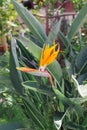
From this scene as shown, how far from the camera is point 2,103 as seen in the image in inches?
125

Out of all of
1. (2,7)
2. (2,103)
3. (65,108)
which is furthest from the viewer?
(2,7)

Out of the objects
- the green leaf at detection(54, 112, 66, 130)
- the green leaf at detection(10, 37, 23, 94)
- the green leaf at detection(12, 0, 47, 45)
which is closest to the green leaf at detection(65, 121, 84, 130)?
the green leaf at detection(54, 112, 66, 130)

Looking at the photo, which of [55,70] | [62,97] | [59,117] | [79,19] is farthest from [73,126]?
[79,19]

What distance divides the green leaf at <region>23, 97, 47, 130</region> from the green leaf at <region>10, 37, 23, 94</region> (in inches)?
4.0

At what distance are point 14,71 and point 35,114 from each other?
0.33 meters

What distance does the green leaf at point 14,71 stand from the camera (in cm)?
220

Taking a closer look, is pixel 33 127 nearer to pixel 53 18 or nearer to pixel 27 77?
pixel 27 77

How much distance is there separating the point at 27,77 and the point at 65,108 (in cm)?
34

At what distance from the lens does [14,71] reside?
2.26 metres

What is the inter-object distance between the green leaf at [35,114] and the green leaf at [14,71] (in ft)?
0.33

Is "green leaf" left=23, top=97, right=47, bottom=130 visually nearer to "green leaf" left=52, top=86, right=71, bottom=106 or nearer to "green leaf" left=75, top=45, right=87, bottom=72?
"green leaf" left=52, top=86, right=71, bottom=106

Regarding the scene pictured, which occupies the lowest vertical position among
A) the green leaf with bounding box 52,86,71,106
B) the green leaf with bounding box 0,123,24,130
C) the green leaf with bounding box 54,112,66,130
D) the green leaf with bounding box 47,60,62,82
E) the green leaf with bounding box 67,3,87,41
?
the green leaf with bounding box 0,123,24,130

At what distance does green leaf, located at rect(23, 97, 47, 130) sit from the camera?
2357 mm

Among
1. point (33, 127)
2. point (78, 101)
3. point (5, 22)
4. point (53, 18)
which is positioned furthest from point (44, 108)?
point (53, 18)
